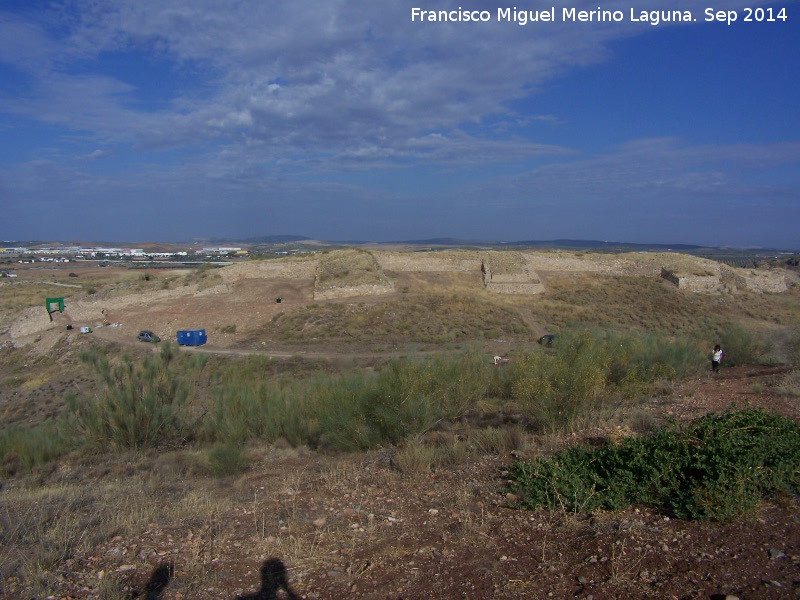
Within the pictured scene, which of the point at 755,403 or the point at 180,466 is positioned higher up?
the point at 755,403

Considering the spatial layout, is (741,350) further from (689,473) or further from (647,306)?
(647,306)

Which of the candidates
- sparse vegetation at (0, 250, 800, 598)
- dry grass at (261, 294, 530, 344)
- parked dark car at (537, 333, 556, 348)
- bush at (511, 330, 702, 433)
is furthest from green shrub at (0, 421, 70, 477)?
dry grass at (261, 294, 530, 344)

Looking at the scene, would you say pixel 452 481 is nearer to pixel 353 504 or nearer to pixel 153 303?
pixel 353 504

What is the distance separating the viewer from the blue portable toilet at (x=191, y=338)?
81.1 feet

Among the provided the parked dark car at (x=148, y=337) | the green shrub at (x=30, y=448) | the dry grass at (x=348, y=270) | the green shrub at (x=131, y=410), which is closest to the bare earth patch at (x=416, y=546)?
the green shrub at (x=131, y=410)

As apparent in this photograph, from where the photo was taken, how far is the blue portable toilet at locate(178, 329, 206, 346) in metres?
24.7

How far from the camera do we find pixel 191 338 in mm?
24734

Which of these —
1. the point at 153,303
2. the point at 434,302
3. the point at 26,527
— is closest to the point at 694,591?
the point at 26,527

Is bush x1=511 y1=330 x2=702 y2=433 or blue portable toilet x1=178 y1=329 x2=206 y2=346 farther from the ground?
bush x1=511 y1=330 x2=702 y2=433

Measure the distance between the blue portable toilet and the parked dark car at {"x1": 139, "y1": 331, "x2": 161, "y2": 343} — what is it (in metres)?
1.18

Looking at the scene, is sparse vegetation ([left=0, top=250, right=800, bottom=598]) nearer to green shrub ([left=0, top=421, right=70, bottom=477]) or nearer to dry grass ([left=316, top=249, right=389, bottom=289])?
green shrub ([left=0, top=421, right=70, bottom=477])

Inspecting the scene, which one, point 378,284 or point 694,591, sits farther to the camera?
point 378,284

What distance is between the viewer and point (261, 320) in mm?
26797

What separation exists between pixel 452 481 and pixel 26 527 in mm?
3987
